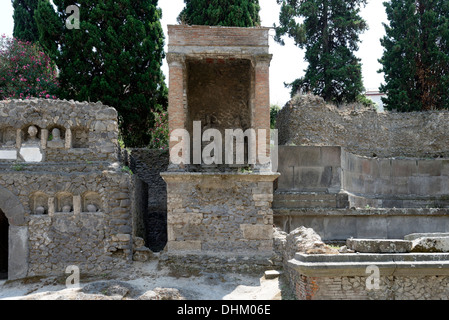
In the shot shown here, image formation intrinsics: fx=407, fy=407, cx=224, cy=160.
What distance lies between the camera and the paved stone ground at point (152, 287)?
8.15 metres

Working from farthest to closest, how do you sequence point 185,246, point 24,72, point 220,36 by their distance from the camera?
point 24,72, point 220,36, point 185,246

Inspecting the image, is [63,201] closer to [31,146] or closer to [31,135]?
[31,146]

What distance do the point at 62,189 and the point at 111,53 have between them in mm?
7828

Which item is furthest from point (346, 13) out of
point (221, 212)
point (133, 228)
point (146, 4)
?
point (133, 228)

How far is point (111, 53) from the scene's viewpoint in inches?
641

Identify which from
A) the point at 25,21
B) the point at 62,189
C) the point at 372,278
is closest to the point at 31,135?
the point at 62,189

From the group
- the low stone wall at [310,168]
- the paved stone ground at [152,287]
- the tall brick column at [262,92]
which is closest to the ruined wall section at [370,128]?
the low stone wall at [310,168]

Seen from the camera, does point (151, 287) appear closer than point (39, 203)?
Yes

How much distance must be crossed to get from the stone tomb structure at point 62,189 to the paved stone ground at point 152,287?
1.79 feet

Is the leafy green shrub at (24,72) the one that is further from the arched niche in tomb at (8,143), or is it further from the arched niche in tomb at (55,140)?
the arched niche in tomb at (55,140)

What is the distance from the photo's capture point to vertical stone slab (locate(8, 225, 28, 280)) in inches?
391

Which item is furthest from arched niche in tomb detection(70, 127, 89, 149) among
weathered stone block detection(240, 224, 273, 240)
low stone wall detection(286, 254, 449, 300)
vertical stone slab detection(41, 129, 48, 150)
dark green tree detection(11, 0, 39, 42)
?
dark green tree detection(11, 0, 39, 42)

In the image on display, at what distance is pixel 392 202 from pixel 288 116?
5.18 metres

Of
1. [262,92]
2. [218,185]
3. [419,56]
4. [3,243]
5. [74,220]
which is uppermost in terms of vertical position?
[419,56]
